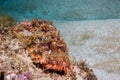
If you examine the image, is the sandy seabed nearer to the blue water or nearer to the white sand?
the white sand

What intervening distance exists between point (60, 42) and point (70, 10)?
34.3ft

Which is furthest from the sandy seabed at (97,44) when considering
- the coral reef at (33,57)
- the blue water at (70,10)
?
the blue water at (70,10)

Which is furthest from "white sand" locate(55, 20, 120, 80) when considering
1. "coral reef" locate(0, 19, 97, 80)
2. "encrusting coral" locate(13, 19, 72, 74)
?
"encrusting coral" locate(13, 19, 72, 74)

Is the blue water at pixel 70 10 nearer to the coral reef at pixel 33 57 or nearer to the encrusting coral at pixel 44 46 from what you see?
the encrusting coral at pixel 44 46

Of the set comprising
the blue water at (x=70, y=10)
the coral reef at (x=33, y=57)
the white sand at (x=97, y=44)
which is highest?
the blue water at (x=70, y=10)

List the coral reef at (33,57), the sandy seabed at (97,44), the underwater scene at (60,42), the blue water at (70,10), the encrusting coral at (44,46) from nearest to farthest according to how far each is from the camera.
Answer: the coral reef at (33,57) → the underwater scene at (60,42) → the encrusting coral at (44,46) → the sandy seabed at (97,44) → the blue water at (70,10)

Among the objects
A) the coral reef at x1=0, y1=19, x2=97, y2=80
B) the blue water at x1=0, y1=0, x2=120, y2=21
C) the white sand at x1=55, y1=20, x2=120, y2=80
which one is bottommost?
the white sand at x1=55, y1=20, x2=120, y2=80

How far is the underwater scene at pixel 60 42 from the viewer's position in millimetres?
4172

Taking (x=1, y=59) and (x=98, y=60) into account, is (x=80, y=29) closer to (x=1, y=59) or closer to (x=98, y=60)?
(x=98, y=60)

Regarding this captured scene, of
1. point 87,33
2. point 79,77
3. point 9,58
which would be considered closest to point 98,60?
point 87,33

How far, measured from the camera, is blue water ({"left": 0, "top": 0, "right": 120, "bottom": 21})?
14809 millimetres

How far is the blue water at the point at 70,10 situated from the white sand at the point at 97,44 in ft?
6.64

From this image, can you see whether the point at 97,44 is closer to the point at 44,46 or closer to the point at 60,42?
the point at 60,42

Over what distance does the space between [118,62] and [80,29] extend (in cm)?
388
